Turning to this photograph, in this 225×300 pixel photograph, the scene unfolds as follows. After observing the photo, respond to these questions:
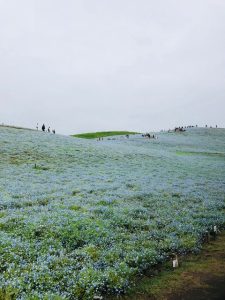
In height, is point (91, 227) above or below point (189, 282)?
above

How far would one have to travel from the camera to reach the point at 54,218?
1412 cm

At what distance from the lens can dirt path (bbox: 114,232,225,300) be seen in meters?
9.25

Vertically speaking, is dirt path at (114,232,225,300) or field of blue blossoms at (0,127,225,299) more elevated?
field of blue blossoms at (0,127,225,299)

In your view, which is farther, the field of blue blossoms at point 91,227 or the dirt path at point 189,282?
the field of blue blossoms at point 91,227

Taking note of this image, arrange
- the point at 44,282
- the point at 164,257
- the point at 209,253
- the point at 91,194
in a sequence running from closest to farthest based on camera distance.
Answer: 1. the point at 44,282
2. the point at 164,257
3. the point at 209,253
4. the point at 91,194

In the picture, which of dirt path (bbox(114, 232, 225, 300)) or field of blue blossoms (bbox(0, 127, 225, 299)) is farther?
field of blue blossoms (bbox(0, 127, 225, 299))

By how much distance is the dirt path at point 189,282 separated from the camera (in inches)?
364

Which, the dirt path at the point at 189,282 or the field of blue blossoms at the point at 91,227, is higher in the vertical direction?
the field of blue blossoms at the point at 91,227

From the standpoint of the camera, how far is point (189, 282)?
10109mm

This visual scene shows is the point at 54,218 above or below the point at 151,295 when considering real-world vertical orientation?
above

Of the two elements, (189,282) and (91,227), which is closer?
(189,282)

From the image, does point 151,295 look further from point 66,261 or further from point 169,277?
point 66,261

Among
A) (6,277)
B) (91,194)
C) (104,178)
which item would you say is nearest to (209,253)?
(6,277)

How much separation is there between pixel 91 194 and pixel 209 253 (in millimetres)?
9745
